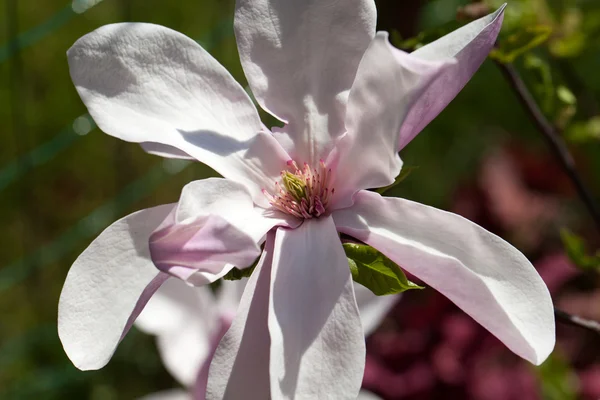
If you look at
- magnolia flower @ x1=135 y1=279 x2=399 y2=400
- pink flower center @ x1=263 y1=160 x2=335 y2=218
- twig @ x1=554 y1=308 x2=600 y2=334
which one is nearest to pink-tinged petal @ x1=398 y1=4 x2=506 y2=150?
pink flower center @ x1=263 y1=160 x2=335 y2=218

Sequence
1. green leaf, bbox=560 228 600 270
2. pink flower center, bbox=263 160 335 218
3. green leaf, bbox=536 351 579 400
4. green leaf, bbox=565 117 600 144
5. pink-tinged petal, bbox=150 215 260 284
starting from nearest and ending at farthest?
pink-tinged petal, bbox=150 215 260 284
pink flower center, bbox=263 160 335 218
green leaf, bbox=560 228 600 270
green leaf, bbox=565 117 600 144
green leaf, bbox=536 351 579 400

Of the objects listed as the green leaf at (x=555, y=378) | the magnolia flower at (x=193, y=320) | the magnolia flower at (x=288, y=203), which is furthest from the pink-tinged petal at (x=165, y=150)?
the green leaf at (x=555, y=378)

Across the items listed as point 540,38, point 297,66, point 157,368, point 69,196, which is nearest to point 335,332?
point 297,66

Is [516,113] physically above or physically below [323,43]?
below

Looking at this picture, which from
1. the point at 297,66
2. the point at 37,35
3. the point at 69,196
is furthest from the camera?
the point at 69,196

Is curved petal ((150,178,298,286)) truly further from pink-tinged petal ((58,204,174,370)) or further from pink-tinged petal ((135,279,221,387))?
pink-tinged petal ((135,279,221,387))

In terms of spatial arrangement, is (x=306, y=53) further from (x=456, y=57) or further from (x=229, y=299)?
(x=229, y=299)

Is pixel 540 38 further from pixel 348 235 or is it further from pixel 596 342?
pixel 596 342
